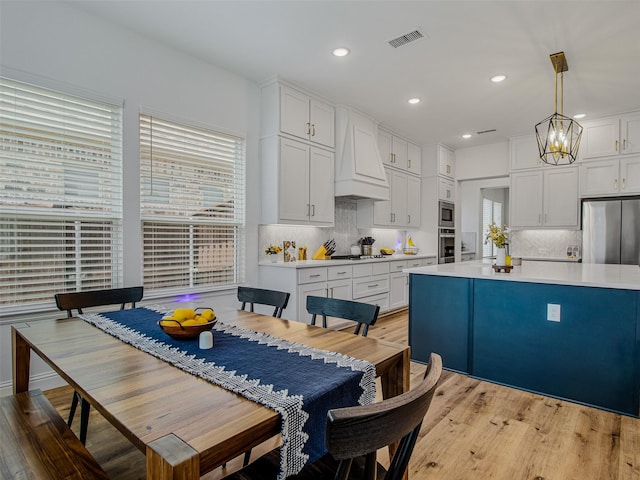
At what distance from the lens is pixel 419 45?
130 inches

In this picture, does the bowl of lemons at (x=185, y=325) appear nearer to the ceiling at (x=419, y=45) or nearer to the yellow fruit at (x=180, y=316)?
the yellow fruit at (x=180, y=316)

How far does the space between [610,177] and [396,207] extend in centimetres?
306

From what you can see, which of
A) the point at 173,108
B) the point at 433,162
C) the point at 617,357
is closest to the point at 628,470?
the point at 617,357

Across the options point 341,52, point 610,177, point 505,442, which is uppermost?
point 341,52

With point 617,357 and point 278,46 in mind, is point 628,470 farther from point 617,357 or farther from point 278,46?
point 278,46

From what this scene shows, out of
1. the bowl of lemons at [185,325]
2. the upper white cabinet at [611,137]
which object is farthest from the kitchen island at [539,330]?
the upper white cabinet at [611,137]

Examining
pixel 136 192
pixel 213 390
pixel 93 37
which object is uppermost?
pixel 93 37

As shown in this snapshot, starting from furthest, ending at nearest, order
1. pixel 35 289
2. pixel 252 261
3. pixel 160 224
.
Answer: pixel 252 261 < pixel 160 224 < pixel 35 289

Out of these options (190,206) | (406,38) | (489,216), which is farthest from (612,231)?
(190,206)

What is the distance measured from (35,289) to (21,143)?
1047 millimetres

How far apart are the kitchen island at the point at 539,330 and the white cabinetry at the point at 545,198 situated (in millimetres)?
3217

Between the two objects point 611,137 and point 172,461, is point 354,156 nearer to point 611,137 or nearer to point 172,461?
point 611,137

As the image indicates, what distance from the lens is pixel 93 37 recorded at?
2908 millimetres

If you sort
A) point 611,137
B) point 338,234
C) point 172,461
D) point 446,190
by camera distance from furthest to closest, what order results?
point 446,190
point 338,234
point 611,137
point 172,461
